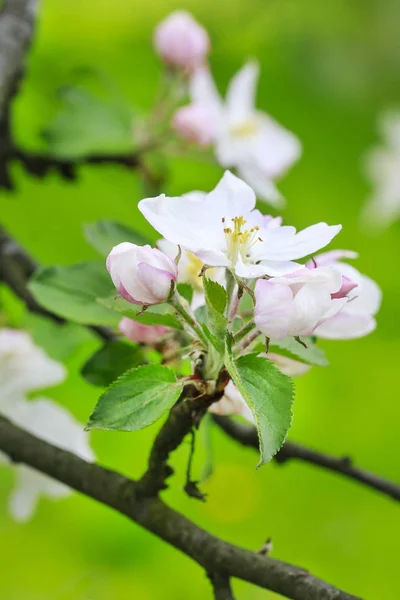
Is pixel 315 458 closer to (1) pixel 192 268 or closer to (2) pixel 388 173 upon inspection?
(1) pixel 192 268

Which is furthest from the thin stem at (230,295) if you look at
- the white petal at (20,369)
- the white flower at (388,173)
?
the white flower at (388,173)

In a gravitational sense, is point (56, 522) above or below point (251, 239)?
below

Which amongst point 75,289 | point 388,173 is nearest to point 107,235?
point 75,289

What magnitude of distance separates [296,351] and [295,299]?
7 centimetres

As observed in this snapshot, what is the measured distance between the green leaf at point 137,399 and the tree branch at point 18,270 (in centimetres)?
32

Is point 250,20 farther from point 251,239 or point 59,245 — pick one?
point 251,239

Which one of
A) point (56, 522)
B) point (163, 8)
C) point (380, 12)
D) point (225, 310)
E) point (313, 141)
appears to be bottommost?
point (56, 522)

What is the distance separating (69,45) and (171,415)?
148 centimetres

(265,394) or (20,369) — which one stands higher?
(265,394)

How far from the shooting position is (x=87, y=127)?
84cm

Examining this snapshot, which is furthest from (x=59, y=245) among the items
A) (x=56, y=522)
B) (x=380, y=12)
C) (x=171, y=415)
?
(x=171, y=415)

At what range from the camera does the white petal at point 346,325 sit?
41 centimetres

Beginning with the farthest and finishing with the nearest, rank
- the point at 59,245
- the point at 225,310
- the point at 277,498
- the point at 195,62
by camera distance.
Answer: the point at 59,245 < the point at 277,498 < the point at 195,62 < the point at 225,310

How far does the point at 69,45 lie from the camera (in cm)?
173
